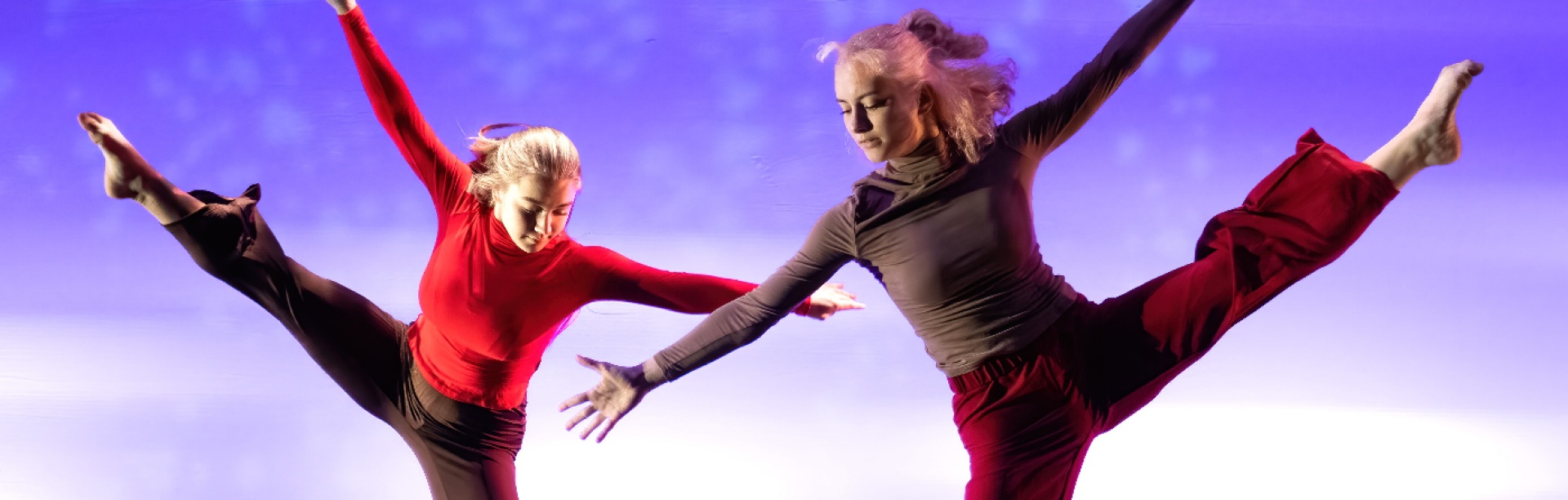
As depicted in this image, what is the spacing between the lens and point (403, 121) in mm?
2271

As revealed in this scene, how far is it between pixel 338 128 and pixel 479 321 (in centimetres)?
109

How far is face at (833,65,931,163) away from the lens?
1.98 m

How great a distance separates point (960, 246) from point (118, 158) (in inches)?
57.2

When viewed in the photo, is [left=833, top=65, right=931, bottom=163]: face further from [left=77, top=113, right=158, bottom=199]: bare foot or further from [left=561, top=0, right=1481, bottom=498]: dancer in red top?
[left=77, top=113, right=158, bottom=199]: bare foot

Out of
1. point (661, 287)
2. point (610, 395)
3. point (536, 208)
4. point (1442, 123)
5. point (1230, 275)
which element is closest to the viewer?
point (1442, 123)

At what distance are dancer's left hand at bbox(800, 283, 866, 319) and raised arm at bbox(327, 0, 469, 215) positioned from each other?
Answer: 2.36 feet

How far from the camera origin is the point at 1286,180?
6.42 ft

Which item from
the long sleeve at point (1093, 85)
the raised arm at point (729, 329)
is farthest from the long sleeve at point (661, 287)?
the long sleeve at point (1093, 85)

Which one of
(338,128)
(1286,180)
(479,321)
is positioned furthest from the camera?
(338,128)

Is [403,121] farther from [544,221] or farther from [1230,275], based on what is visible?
[1230,275]

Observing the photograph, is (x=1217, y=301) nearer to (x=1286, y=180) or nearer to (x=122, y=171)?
(x=1286, y=180)

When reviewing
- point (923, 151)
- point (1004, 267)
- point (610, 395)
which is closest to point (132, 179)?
point (610, 395)

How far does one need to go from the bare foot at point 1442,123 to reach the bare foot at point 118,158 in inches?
83.0

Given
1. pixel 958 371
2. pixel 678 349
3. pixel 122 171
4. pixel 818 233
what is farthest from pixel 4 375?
pixel 958 371
